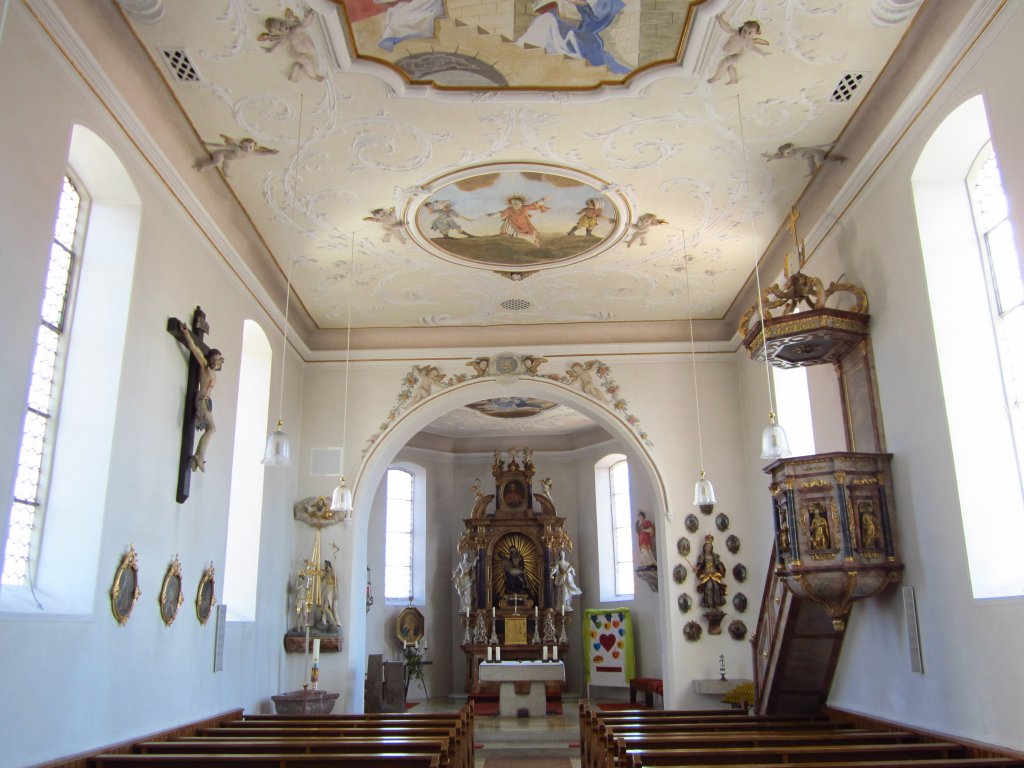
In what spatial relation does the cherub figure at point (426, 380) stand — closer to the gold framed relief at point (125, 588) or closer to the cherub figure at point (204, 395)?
the cherub figure at point (204, 395)

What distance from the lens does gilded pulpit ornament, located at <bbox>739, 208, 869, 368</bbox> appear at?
7.62 metres

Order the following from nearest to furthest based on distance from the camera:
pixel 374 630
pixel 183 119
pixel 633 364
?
pixel 183 119 → pixel 633 364 → pixel 374 630

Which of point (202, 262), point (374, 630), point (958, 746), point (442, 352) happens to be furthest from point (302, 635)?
point (958, 746)

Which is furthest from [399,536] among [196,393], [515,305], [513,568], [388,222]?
[196,393]

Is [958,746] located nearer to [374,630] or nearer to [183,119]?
[183,119]

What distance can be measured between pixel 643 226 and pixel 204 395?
498 centimetres

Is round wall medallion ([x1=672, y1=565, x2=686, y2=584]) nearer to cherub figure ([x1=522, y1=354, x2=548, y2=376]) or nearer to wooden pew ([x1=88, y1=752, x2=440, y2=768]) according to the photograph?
cherub figure ([x1=522, y1=354, x2=548, y2=376])

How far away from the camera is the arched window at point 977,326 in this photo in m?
6.27

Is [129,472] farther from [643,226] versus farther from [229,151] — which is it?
[643,226]

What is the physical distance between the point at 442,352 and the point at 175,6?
7005 millimetres

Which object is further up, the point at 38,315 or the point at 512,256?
the point at 512,256

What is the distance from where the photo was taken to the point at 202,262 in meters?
8.58

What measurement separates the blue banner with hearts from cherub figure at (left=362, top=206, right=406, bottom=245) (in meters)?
10.4

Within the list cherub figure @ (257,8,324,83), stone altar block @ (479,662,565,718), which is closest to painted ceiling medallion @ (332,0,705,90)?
cherub figure @ (257,8,324,83)
